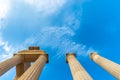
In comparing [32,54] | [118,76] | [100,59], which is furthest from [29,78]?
[32,54]

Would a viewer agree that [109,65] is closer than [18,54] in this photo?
Yes

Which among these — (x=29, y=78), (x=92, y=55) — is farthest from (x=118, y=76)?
(x=92, y=55)

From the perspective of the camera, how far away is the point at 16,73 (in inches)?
2211

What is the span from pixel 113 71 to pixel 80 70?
191 inches

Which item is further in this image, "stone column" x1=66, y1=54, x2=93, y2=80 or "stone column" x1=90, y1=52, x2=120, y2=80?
"stone column" x1=90, y1=52, x2=120, y2=80

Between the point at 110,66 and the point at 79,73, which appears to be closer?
the point at 79,73

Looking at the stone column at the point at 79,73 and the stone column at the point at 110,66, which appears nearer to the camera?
the stone column at the point at 79,73

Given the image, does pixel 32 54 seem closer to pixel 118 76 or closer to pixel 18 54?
pixel 18 54

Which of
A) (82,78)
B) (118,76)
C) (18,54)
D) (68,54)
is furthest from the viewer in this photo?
(68,54)

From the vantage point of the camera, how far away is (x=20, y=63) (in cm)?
5462

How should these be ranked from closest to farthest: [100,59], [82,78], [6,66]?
[82,78] → [6,66] → [100,59]

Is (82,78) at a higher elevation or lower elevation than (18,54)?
lower

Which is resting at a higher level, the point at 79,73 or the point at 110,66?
the point at 110,66

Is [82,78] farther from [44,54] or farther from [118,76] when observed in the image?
[44,54]
